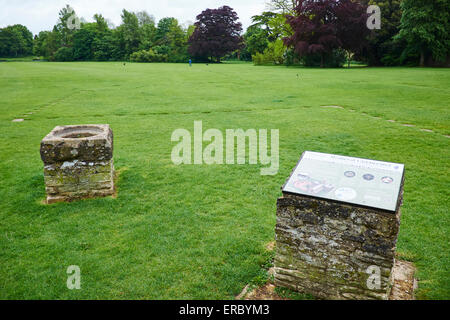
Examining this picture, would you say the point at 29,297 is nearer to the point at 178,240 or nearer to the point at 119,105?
the point at 178,240

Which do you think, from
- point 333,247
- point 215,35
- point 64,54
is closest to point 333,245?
point 333,247

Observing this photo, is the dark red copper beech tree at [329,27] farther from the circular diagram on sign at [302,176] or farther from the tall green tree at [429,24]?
the circular diagram on sign at [302,176]

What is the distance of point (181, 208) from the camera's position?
19.2 ft

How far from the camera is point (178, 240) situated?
490 cm

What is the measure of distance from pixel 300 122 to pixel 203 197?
22.9 ft

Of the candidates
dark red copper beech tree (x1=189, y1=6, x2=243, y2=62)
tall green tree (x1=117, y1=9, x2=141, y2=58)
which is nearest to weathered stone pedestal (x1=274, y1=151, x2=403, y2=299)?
dark red copper beech tree (x1=189, y1=6, x2=243, y2=62)

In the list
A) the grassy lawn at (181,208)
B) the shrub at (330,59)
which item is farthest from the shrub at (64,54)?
the grassy lawn at (181,208)

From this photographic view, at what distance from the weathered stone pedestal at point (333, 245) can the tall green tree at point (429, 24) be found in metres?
39.0

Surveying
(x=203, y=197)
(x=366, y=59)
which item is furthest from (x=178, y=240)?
(x=366, y=59)

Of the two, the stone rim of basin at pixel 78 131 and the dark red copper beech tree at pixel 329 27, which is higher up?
the dark red copper beech tree at pixel 329 27

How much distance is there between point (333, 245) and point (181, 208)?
314cm

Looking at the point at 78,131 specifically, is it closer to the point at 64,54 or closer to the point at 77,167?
the point at 77,167

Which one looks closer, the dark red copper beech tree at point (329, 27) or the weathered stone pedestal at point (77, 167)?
the weathered stone pedestal at point (77, 167)

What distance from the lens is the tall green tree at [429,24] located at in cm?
3422
